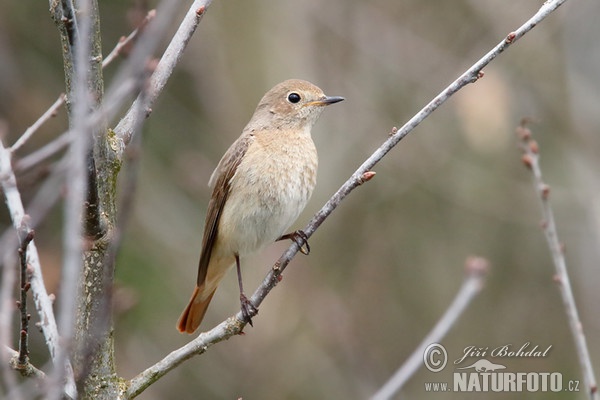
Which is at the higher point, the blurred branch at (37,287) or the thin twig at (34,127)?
the thin twig at (34,127)

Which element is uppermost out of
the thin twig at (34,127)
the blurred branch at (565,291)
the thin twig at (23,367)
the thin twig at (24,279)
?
the thin twig at (34,127)

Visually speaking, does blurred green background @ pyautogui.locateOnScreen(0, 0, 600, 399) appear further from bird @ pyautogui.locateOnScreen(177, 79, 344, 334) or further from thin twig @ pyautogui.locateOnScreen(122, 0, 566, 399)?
thin twig @ pyautogui.locateOnScreen(122, 0, 566, 399)

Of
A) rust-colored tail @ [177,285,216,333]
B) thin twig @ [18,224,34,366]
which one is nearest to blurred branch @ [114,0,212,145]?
thin twig @ [18,224,34,366]

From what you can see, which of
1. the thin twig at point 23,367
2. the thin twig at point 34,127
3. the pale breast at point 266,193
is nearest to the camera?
the thin twig at point 23,367

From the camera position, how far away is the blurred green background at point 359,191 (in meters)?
6.55

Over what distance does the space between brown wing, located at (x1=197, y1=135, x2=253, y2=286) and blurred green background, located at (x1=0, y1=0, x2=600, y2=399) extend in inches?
75.9

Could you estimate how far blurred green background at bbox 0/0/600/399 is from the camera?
6.55 meters

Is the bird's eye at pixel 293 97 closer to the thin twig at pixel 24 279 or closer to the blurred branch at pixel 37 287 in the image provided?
the blurred branch at pixel 37 287

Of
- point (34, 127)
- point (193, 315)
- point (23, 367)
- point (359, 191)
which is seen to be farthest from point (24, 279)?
point (359, 191)

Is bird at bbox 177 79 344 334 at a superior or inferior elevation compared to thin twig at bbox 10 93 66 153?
superior

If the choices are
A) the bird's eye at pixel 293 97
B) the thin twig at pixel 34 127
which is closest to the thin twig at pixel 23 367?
the thin twig at pixel 34 127

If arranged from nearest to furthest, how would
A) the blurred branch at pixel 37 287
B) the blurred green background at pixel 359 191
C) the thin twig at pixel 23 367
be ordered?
the thin twig at pixel 23 367 → the blurred branch at pixel 37 287 → the blurred green background at pixel 359 191

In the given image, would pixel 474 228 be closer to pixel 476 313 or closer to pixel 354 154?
pixel 476 313

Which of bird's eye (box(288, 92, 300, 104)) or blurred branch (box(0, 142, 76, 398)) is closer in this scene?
blurred branch (box(0, 142, 76, 398))
